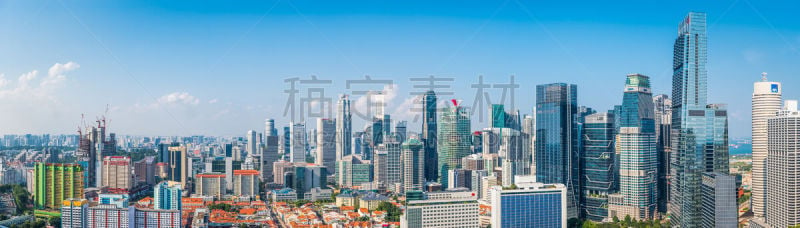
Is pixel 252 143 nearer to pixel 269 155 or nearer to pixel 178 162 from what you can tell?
pixel 269 155

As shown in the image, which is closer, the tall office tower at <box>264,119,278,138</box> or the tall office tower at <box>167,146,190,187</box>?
the tall office tower at <box>167,146,190,187</box>

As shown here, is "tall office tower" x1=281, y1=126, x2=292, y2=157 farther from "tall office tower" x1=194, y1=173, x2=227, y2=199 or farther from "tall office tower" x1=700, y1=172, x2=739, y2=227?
"tall office tower" x1=700, y1=172, x2=739, y2=227

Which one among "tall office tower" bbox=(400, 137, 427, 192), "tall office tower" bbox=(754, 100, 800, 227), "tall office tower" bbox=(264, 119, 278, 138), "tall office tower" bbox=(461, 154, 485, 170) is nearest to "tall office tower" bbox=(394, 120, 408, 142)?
"tall office tower" bbox=(400, 137, 427, 192)

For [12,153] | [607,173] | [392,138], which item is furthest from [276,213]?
[607,173]

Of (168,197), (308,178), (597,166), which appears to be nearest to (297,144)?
(308,178)

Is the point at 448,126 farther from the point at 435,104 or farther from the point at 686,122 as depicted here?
the point at 686,122

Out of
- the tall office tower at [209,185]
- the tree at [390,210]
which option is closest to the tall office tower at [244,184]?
the tall office tower at [209,185]
